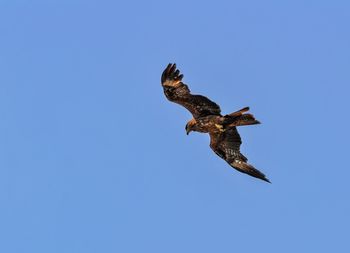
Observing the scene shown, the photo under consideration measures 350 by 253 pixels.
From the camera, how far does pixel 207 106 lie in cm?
1695

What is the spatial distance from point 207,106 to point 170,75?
4.12 ft

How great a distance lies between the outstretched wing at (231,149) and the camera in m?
17.7

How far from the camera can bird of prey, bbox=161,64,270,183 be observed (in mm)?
16828

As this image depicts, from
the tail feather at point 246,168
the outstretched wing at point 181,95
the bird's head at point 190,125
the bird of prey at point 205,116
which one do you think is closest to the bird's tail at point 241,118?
the bird of prey at point 205,116

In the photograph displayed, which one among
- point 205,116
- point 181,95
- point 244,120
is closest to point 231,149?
point 205,116

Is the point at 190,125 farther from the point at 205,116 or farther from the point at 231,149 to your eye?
the point at 231,149

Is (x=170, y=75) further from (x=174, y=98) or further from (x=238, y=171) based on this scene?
(x=238, y=171)

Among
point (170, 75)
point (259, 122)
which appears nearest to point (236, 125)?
point (259, 122)

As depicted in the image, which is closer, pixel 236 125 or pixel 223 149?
pixel 236 125

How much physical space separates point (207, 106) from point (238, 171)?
222cm

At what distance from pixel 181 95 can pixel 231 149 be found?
2.16m

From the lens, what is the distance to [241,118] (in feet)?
53.8

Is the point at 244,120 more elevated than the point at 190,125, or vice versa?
the point at 244,120

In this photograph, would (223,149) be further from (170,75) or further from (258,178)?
(170,75)
